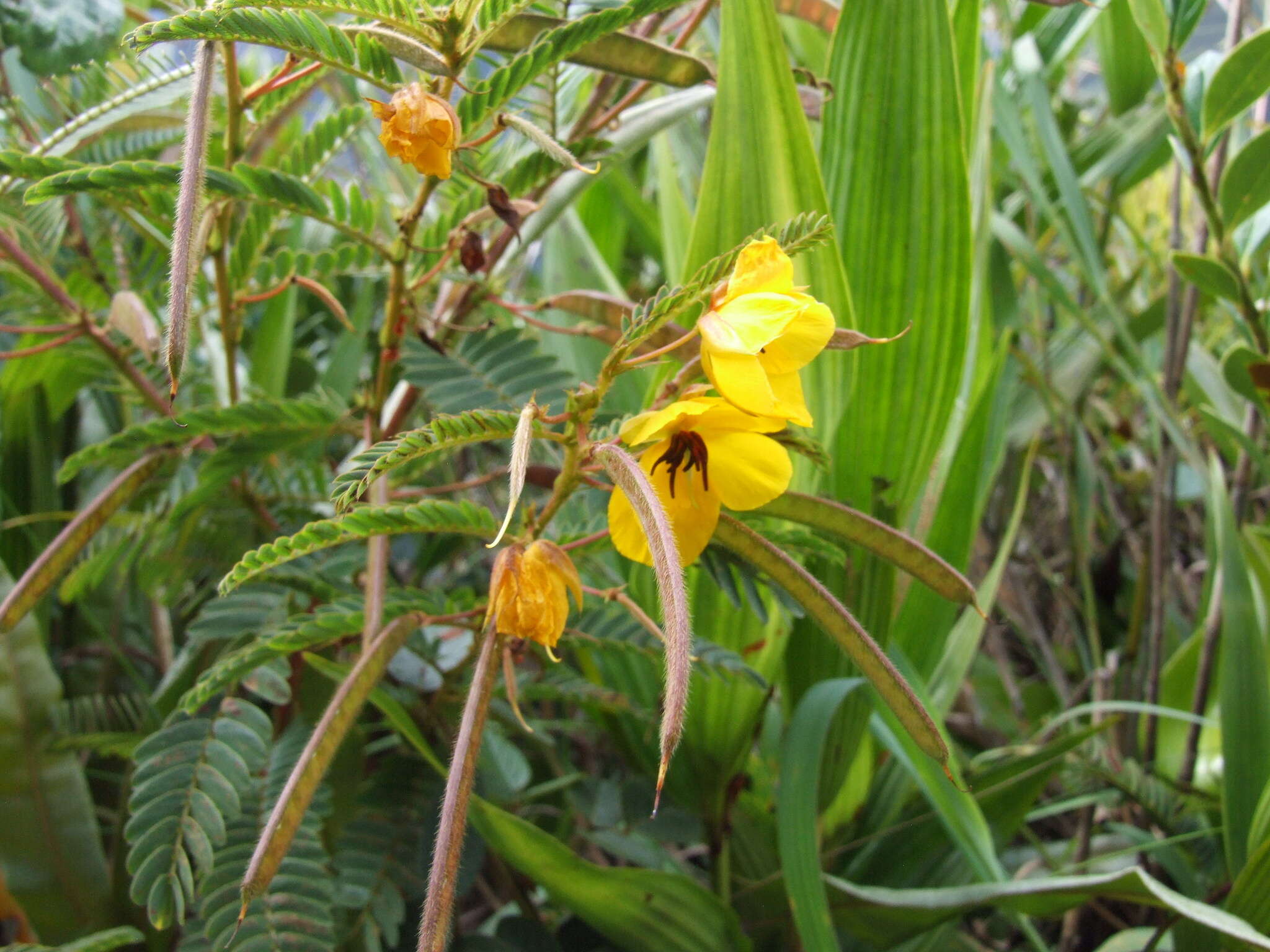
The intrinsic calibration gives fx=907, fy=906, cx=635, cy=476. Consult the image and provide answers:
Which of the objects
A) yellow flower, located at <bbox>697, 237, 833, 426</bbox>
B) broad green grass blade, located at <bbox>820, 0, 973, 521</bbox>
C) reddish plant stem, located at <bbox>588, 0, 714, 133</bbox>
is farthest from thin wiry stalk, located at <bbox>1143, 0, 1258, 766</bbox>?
yellow flower, located at <bbox>697, 237, 833, 426</bbox>

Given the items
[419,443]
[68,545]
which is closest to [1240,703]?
[419,443]

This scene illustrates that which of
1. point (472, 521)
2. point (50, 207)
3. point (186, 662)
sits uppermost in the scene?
point (50, 207)

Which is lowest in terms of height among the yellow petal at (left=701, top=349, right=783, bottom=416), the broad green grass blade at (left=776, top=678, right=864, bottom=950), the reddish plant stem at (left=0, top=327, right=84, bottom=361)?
the broad green grass blade at (left=776, top=678, right=864, bottom=950)

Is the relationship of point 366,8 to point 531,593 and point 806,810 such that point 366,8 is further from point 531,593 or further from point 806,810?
point 806,810

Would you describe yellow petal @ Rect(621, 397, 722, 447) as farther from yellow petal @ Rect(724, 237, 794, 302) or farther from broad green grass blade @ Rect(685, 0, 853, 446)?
broad green grass blade @ Rect(685, 0, 853, 446)

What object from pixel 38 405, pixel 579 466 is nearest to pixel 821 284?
pixel 579 466

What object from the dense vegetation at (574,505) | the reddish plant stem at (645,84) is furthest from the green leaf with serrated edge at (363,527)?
the reddish plant stem at (645,84)

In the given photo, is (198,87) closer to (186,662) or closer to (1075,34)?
(186,662)
